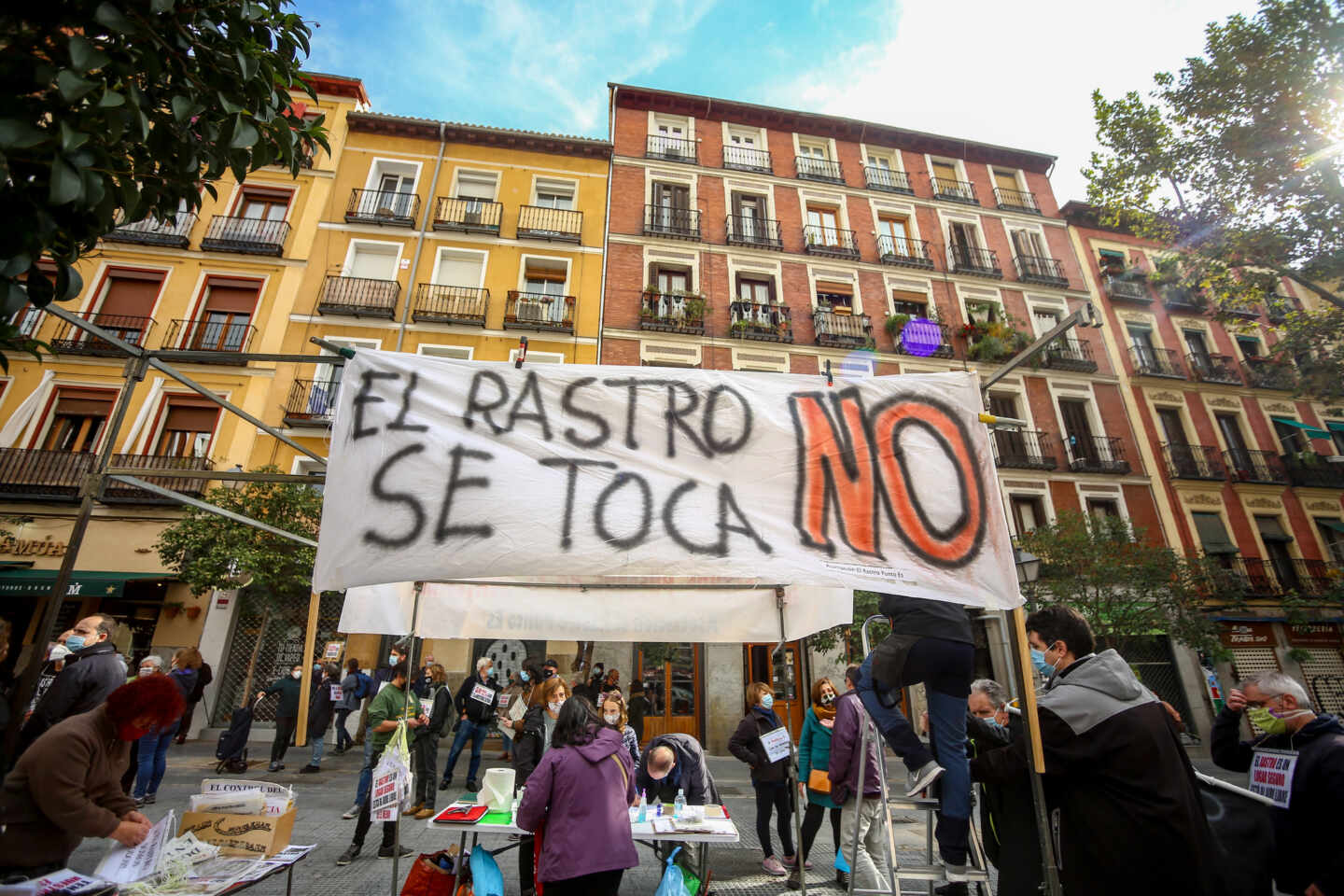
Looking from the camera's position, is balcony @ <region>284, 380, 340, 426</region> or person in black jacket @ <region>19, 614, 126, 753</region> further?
balcony @ <region>284, 380, 340, 426</region>

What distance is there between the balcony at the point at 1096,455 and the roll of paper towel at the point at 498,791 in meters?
21.0

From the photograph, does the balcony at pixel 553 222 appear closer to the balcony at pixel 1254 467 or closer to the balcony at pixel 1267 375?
the balcony at pixel 1254 467

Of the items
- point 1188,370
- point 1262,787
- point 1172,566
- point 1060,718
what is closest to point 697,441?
point 1060,718

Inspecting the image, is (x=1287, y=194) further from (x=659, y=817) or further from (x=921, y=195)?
(x=659, y=817)

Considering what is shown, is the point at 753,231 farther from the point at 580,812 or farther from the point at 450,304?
the point at 580,812

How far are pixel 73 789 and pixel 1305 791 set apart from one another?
6.39 meters

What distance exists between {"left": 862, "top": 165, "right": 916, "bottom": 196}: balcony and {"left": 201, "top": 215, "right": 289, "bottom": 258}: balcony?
2085 centimetres

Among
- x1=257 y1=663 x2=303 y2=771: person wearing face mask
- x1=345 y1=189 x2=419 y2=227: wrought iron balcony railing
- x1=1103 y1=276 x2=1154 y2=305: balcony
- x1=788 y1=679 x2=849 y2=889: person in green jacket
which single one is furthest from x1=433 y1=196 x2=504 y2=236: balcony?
x1=1103 y1=276 x2=1154 y2=305: balcony

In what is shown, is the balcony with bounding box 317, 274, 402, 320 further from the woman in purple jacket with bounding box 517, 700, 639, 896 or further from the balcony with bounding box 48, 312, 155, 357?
the woman in purple jacket with bounding box 517, 700, 639, 896

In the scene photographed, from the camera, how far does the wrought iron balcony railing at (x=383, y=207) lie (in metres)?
18.8

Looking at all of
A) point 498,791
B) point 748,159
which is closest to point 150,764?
point 498,791

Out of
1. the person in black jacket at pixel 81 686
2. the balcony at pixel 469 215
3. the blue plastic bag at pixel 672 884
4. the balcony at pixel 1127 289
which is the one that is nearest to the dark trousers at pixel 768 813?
the blue plastic bag at pixel 672 884

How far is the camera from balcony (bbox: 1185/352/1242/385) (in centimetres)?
2192

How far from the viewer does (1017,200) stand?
78.1ft
